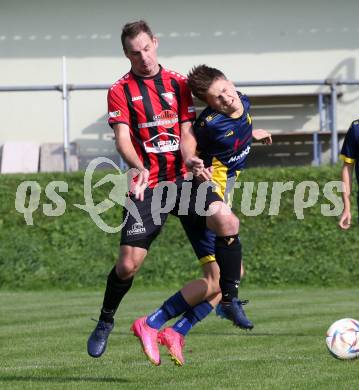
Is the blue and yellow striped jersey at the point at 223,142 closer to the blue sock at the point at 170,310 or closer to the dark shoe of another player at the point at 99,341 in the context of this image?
the blue sock at the point at 170,310

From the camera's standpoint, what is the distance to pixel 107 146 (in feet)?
72.8

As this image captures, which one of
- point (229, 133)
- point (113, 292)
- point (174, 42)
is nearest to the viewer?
point (113, 292)

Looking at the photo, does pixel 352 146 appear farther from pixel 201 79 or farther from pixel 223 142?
pixel 201 79

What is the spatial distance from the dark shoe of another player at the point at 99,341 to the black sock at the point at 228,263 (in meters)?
0.86

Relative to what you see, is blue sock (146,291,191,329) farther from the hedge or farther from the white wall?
the white wall

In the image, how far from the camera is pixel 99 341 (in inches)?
287

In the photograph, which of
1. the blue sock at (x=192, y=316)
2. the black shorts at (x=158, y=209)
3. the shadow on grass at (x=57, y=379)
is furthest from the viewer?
the blue sock at (x=192, y=316)

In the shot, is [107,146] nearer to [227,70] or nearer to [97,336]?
[227,70]

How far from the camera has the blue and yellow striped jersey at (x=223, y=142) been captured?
291 inches

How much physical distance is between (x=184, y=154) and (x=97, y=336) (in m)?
1.43

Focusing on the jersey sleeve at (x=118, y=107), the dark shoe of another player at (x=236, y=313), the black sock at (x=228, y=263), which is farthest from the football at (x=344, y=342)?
the jersey sleeve at (x=118, y=107)

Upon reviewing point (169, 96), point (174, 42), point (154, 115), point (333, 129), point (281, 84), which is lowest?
point (154, 115)

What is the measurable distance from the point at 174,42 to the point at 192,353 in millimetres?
15626

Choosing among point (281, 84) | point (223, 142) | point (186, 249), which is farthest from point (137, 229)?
point (281, 84)
